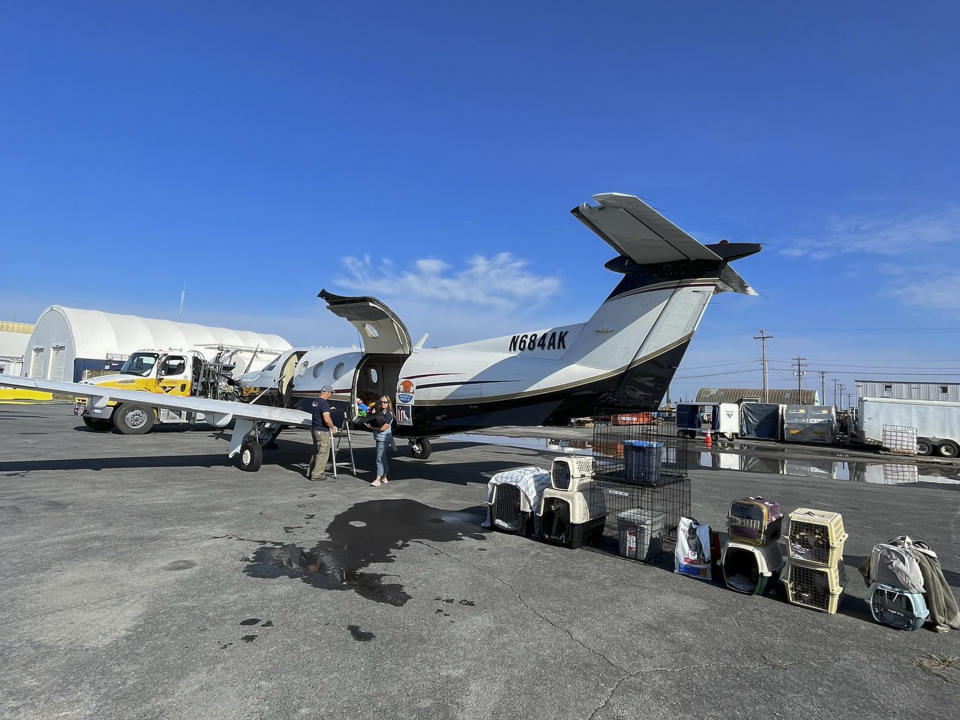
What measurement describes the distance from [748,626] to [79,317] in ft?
196

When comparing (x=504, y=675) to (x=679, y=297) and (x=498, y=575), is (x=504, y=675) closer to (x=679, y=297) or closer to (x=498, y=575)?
(x=498, y=575)

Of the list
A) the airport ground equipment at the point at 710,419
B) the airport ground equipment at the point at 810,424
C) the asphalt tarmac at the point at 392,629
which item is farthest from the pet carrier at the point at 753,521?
the airport ground equipment at the point at 810,424

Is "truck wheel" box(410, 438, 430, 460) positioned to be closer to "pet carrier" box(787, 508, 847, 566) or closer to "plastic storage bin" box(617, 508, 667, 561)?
"plastic storage bin" box(617, 508, 667, 561)

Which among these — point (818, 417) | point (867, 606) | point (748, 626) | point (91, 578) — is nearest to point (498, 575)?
point (748, 626)

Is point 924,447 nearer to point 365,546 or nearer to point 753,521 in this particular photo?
point 753,521

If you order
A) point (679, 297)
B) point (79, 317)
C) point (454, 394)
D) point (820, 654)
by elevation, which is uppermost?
point (79, 317)

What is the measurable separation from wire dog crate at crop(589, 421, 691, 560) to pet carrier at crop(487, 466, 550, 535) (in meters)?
0.74

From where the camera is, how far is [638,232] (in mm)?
7285

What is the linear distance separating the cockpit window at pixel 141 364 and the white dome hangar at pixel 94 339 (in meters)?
26.3

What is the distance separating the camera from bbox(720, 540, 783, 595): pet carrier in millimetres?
4871

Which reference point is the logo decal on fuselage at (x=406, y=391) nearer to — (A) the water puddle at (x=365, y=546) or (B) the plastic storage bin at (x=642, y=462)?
(A) the water puddle at (x=365, y=546)

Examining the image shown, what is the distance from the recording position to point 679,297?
8.11 meters

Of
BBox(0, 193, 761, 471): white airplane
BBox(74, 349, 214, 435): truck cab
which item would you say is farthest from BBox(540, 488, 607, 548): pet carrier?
BBox(74, 349, 214, 435): truck cab

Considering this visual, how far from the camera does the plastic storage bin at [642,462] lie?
634 centimetres
